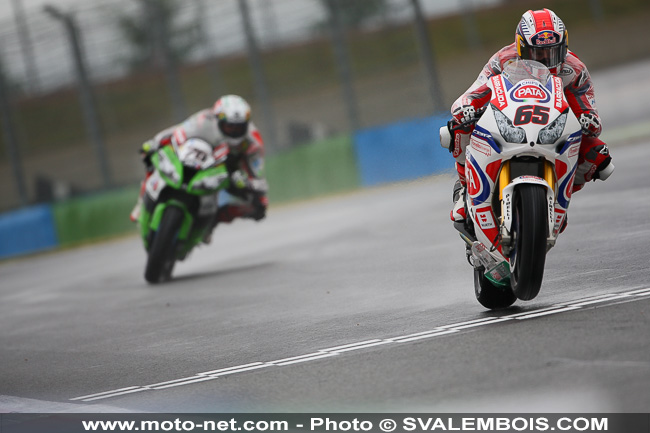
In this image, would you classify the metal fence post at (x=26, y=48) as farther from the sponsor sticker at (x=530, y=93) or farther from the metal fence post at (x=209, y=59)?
the sponsor sticker at (x=530, y=93)

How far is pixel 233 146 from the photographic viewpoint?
41.4 ft

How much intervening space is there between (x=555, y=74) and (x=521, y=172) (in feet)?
2.41

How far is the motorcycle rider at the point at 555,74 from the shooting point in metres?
6.67

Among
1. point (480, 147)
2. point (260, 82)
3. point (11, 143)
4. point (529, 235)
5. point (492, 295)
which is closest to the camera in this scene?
point (529, 235)

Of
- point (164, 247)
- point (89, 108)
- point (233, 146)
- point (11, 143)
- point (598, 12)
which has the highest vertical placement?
point (598, 12)

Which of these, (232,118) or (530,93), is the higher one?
(232,118)

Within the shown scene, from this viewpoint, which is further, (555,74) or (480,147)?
(555,74)

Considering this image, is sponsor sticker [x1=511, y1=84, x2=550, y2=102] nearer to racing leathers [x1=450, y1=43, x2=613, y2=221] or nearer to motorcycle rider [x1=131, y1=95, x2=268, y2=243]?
racing leathers [x1=450, y1=43, x2=613, y2=221]

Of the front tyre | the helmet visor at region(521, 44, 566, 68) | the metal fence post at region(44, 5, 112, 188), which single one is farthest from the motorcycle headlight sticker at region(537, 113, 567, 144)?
the metal fence post at region(44, 5, 112, 188)

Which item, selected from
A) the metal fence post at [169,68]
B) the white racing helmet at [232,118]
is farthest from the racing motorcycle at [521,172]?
the metal fence post at [169,68]

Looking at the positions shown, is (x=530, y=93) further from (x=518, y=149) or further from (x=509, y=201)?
(x=509, y=201)

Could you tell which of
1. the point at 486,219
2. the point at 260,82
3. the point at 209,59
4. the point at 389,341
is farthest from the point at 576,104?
the point at 209,59

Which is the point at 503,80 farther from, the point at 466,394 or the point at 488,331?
the point at 466,394

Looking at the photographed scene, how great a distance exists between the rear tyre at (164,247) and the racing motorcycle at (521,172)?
6.03 m
